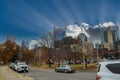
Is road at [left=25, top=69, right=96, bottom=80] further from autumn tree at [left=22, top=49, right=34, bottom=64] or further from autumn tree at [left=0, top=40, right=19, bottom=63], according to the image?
autumn tree at [left=22, top=49, right=34, bottom=64]

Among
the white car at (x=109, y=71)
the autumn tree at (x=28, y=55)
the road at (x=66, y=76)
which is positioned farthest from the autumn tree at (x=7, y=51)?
the white car at (x=109, y=71)

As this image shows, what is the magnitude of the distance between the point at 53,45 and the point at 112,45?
55181 millimetres

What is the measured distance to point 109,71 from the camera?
337 inches

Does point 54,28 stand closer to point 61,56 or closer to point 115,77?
point 61,56

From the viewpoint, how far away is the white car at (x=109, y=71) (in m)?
8.25

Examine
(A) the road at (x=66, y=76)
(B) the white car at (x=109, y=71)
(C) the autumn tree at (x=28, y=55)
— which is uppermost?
(C) the autumn tree at (x=28, y=55)

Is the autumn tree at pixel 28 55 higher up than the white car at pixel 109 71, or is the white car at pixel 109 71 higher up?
the autumn tree at pixel 28 55

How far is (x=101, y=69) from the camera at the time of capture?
29.2 feet

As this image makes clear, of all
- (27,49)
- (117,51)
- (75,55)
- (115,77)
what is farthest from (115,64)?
(27,49)

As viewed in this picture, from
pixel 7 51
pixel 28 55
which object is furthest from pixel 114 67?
pixel 28 55

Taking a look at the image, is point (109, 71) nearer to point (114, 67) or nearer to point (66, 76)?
point (114, 67)

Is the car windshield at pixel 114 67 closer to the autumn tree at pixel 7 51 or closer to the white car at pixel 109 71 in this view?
the white car at pixel 109 71

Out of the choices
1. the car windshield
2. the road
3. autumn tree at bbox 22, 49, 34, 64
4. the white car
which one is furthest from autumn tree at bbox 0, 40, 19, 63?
the car windshield

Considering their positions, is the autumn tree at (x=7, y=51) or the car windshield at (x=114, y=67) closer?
the car windshield at (x=114, y=67)
